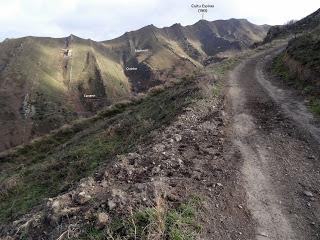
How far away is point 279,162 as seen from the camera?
14.1 meters

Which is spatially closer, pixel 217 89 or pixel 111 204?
pixel 111 204

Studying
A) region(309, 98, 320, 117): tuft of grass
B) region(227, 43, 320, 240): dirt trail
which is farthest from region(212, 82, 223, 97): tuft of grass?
region(309, 98, 320, 117): tuft of grass

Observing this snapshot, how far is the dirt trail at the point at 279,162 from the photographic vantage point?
1024 centimetres

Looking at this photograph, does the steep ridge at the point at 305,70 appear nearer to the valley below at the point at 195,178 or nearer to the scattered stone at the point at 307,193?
the valley below at the point at 195,178

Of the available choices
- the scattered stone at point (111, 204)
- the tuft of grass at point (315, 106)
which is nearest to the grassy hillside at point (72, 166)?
the scattered stone at point (111, 204)

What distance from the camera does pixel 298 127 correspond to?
18125mm

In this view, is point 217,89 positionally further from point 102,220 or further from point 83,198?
point 102,220

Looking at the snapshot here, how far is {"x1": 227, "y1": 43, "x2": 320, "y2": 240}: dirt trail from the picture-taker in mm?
10242

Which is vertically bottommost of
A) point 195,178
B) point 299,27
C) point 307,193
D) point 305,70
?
point 299,27

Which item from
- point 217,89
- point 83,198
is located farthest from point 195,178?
point 217,89

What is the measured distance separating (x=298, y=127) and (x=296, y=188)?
6.69 meters

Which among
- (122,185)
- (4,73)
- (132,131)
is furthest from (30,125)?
(122,185)

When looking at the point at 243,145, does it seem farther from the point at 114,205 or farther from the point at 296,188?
the point at 114,205

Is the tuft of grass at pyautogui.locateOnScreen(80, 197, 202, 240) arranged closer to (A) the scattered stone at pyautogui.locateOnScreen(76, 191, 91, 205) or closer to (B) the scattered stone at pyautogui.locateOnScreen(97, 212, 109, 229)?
(B) the scattered stone at pyautogui.locateOnScreen(97, 212, 109, 229)
